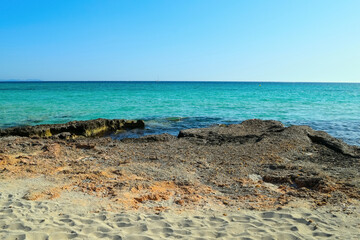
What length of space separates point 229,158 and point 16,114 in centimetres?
1701

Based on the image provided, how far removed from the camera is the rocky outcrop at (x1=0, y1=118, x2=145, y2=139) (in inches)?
444

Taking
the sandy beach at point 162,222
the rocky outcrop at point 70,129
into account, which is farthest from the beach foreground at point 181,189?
the rocky outcrop at point 70,129

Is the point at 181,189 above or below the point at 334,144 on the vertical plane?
below

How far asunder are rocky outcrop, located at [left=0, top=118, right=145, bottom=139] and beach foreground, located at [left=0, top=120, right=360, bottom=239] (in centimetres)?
192

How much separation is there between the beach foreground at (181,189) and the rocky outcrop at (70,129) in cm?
192

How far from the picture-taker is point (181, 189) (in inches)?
227

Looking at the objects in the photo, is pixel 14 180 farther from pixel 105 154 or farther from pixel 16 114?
pixel 16 114

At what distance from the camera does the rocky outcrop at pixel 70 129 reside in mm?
11273

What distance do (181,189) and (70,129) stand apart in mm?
7995

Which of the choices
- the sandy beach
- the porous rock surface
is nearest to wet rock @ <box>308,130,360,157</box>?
the porous rock surface

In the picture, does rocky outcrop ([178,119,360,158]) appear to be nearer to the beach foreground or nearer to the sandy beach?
the beach foreground

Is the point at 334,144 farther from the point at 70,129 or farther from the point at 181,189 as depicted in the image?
the point at 70,129

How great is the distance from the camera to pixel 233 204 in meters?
5.08

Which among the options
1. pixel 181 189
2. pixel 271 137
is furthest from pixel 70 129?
pixel 271 137
